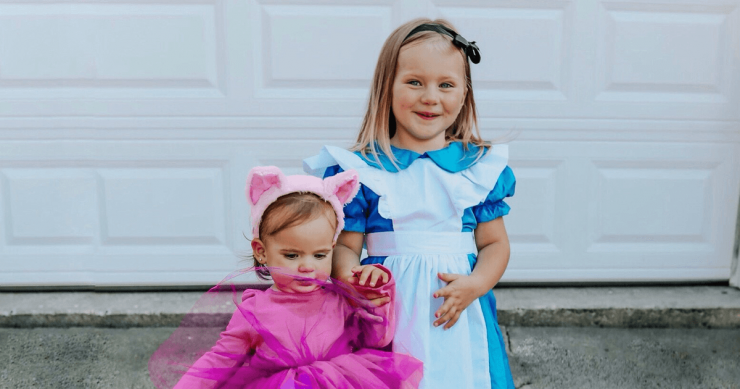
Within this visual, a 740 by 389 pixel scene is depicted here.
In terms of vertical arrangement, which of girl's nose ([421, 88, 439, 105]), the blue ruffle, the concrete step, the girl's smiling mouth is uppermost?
girl's nose ([421, 88, 439, 105])

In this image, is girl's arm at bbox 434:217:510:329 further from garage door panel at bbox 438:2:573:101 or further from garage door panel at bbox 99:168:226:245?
garage door panel at bbox 99:168:226:245

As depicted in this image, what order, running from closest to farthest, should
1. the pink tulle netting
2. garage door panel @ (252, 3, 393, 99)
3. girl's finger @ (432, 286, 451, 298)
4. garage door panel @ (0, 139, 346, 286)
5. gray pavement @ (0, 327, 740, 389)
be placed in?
the pink tulle netting, girl's finger @ (432, 286, 451, 298), gray pavement @ (0, 327, 740, 389), garage door panel @ (252, 3, 393, 99), garage door panel @ (0, 139, 346, 286)

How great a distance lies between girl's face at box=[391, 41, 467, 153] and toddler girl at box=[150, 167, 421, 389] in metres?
0.25

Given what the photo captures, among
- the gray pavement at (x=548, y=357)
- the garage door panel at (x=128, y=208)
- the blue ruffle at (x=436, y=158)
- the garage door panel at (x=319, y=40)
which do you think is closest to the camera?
the blue ruffle at (x=436, y=158)

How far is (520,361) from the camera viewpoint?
2367 mm

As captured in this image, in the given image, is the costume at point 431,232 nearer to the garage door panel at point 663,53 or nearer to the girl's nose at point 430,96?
the girl's nose at point 430,96

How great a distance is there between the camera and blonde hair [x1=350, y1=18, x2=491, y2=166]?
1394mm

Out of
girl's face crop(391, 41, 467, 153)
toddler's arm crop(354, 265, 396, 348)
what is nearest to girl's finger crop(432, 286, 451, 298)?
toddler's arm crop(354, 265, 396, 348)

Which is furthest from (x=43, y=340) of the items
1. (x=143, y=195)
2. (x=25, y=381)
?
(x=143, y=195)

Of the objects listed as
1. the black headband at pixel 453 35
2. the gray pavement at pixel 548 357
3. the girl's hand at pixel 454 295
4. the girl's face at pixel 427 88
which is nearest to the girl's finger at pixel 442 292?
the girl's hand at pixel 454 295

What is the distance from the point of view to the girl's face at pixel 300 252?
1164 millimetres

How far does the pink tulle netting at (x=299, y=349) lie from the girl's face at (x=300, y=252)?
0.03m

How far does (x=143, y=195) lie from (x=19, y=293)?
2.50ft

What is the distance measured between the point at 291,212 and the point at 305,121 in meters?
1.55
